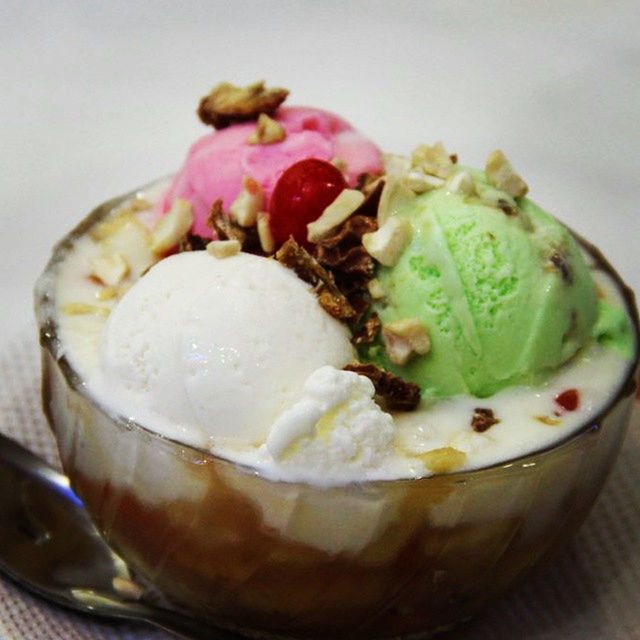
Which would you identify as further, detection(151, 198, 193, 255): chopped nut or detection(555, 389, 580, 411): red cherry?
detection(151, 198, 193, 255): chopped nut

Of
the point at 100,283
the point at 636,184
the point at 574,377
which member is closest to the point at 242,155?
the point at 100,283

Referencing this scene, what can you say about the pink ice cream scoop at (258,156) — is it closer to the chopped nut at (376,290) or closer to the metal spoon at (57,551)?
the chopped nut at (376,290)

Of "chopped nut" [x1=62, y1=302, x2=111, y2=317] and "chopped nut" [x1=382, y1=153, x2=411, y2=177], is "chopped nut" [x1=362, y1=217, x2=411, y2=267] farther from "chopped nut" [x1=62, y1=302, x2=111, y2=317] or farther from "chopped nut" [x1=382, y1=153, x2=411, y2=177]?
"chopped nut" [x1=62, y1=302, x2=111, y2=317]

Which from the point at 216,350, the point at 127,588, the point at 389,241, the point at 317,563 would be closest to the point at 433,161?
the point at 389,241

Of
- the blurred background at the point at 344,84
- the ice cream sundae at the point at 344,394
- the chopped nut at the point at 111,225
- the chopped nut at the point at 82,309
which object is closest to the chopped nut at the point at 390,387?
the ice cream sundae at the point at 344,394

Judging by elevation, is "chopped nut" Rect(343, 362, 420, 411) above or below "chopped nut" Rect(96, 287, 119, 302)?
Result: above

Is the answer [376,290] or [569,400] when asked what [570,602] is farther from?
[376,290]

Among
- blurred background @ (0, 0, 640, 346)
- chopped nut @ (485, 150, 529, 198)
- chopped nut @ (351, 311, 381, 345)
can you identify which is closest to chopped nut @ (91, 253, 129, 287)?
chopped nut @ (351, 311, 381, 345)

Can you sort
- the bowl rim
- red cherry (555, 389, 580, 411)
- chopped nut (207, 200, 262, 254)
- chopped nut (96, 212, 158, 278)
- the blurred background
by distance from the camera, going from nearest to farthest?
1. the bowl rim
2. red cherry (555, 389, 580, 411)
3. chopped nut (207, 200, 262, 254)
4. chopped nut (96, 212, 158, 278)
5. the blurred background
